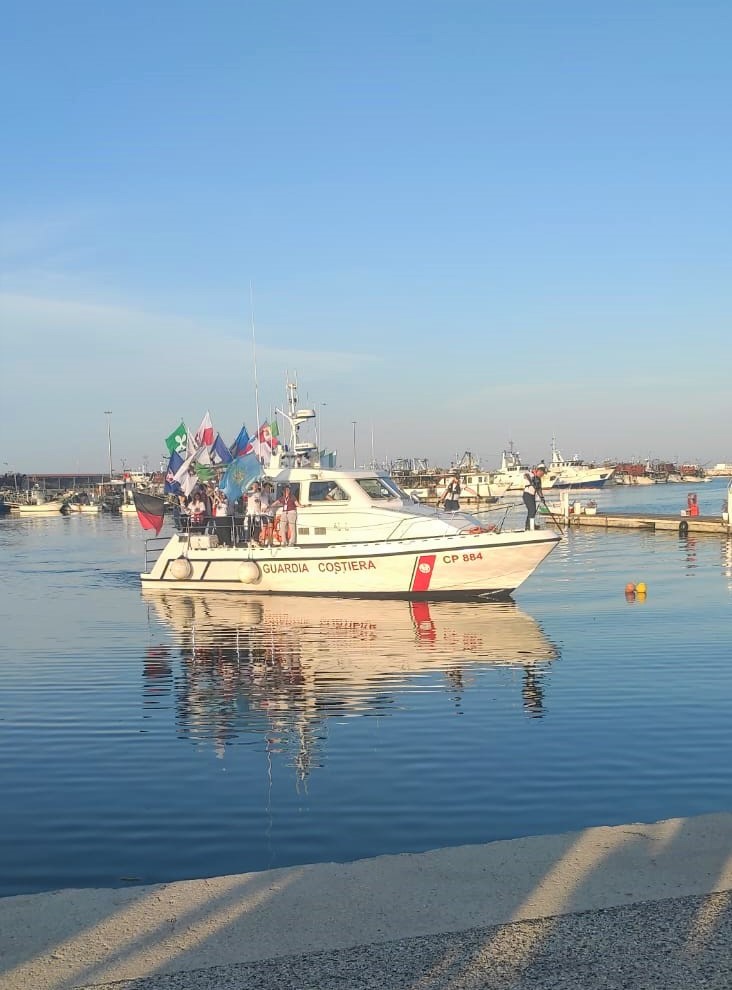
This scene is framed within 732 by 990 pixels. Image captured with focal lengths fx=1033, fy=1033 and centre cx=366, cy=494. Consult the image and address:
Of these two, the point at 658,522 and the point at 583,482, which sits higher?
the point at 583,482

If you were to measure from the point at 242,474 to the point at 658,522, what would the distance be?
3011 centimetres

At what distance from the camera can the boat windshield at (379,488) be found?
2797 cm

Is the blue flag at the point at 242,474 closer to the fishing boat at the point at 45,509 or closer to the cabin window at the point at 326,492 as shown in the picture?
the cabin window at the point at 326,492

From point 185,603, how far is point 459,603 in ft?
25.3

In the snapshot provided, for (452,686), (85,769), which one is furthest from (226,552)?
(85,769)

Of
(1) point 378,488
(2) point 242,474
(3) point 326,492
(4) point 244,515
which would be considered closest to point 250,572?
(4) point 244,515

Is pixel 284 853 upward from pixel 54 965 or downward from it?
downward

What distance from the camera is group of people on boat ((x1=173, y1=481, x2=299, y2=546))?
28.2 m

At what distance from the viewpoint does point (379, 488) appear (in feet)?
92.6

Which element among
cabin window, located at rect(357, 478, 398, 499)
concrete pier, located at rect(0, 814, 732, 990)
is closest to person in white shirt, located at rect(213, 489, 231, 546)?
cabin window, located at rect(357, 478, 398, 499)

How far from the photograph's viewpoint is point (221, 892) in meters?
6.36

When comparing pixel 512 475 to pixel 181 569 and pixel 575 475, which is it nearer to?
pixel 575 475

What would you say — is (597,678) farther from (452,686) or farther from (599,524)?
(599,524)

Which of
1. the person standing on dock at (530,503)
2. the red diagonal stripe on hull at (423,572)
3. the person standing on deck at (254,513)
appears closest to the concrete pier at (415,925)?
the red diagonal stripe on hull at (423,572)
